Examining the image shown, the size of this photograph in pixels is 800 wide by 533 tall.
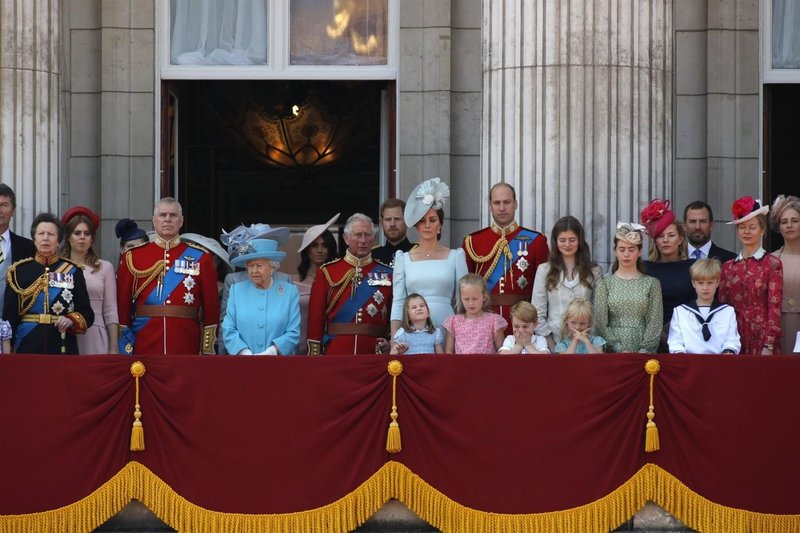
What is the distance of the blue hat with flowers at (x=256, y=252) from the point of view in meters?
12.0

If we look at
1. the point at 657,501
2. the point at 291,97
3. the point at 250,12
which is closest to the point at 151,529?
the point at 657,501

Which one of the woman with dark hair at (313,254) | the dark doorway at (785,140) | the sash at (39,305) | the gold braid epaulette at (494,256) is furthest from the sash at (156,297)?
the dark doorway at (785,140)

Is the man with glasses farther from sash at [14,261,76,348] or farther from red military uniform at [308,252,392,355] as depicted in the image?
sash at [14,261,76,348]

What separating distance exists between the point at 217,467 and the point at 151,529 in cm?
55

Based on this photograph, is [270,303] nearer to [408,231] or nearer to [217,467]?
[217,467]

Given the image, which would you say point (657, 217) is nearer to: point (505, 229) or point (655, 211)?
point (655, 211)

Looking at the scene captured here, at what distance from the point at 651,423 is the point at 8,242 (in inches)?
180

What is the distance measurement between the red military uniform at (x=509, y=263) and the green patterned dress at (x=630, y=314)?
34.1 inches

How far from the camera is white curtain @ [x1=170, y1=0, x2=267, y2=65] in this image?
14.9 meters

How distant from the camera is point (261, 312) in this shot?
1188 cm

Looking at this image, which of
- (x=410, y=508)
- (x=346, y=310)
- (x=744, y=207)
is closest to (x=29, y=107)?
(x=346, y=310)

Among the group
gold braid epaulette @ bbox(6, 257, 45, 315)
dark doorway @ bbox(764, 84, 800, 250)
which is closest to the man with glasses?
gold braid epaulette @ bbox(6, 257, 45, 315)

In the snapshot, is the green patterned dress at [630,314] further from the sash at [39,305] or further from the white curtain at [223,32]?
the white curtain at [223,32]

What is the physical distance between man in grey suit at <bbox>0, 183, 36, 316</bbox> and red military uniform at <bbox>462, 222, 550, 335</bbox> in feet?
10.0
